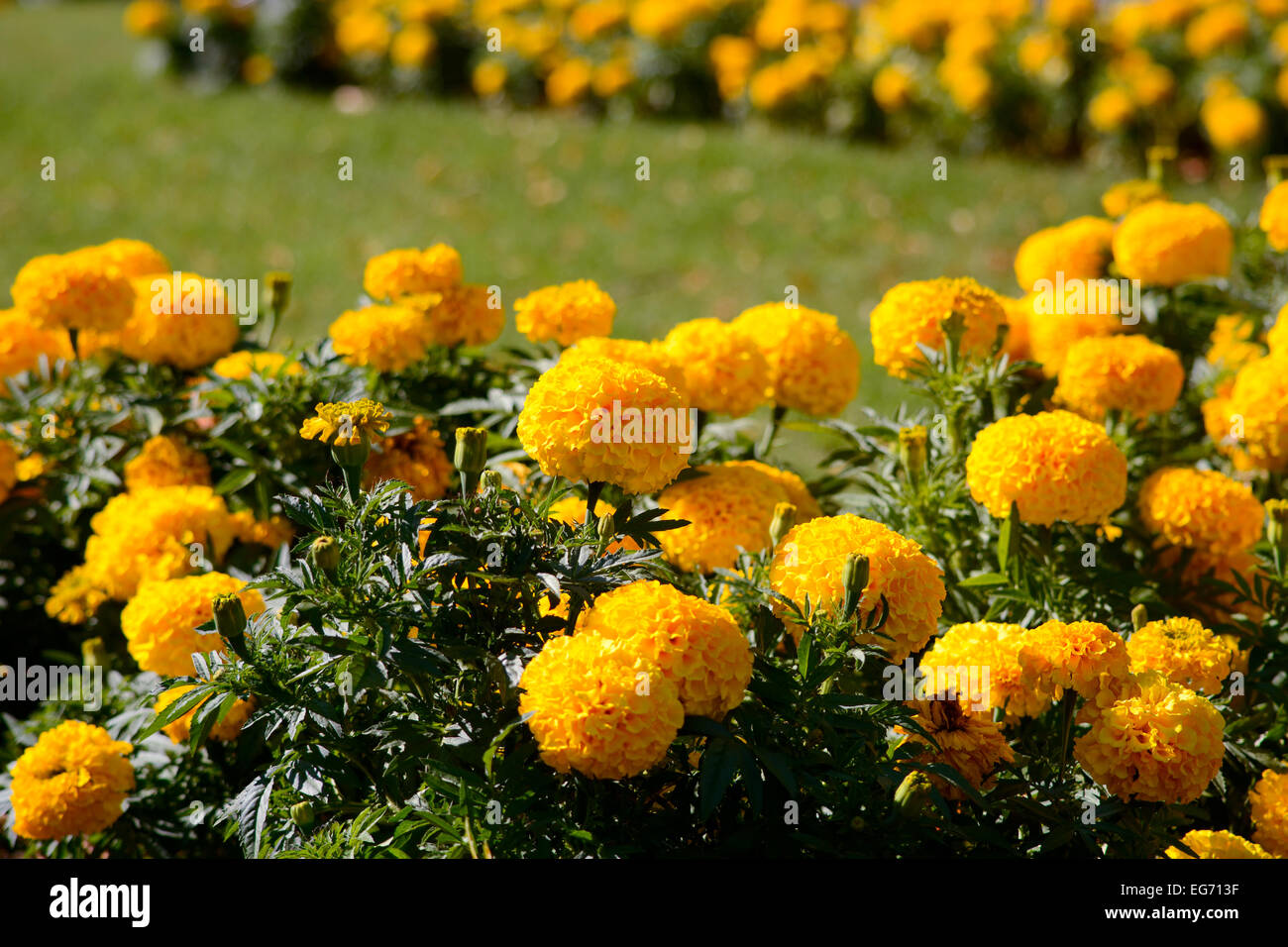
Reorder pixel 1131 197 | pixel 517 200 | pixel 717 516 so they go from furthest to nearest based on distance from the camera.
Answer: pixel 517 200
pixel 1131 197
pixel 717 516

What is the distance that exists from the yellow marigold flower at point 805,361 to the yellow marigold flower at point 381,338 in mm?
693

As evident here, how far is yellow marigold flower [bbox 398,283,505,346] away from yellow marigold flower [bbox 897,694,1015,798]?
1.35 m

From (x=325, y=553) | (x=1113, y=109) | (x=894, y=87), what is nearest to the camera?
(x=325, y=553)

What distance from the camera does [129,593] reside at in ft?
8.44

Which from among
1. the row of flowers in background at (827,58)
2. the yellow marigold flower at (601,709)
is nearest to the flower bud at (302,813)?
the yellow marigold flower at (601,709)

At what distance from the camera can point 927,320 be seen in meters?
2.65

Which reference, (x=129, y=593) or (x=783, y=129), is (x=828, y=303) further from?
(x=129, y=593)

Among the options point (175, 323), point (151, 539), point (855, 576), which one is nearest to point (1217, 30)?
point (175, 323)

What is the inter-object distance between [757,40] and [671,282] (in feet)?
8.71

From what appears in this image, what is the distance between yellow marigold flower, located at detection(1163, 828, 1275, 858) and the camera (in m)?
1.85

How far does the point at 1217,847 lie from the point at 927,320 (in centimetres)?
120

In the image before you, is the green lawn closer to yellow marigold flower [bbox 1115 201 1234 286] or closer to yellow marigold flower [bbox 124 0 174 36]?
yellow marigold flower [bbox 124 0 174 36]

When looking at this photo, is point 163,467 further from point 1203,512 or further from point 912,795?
point 1203,512
